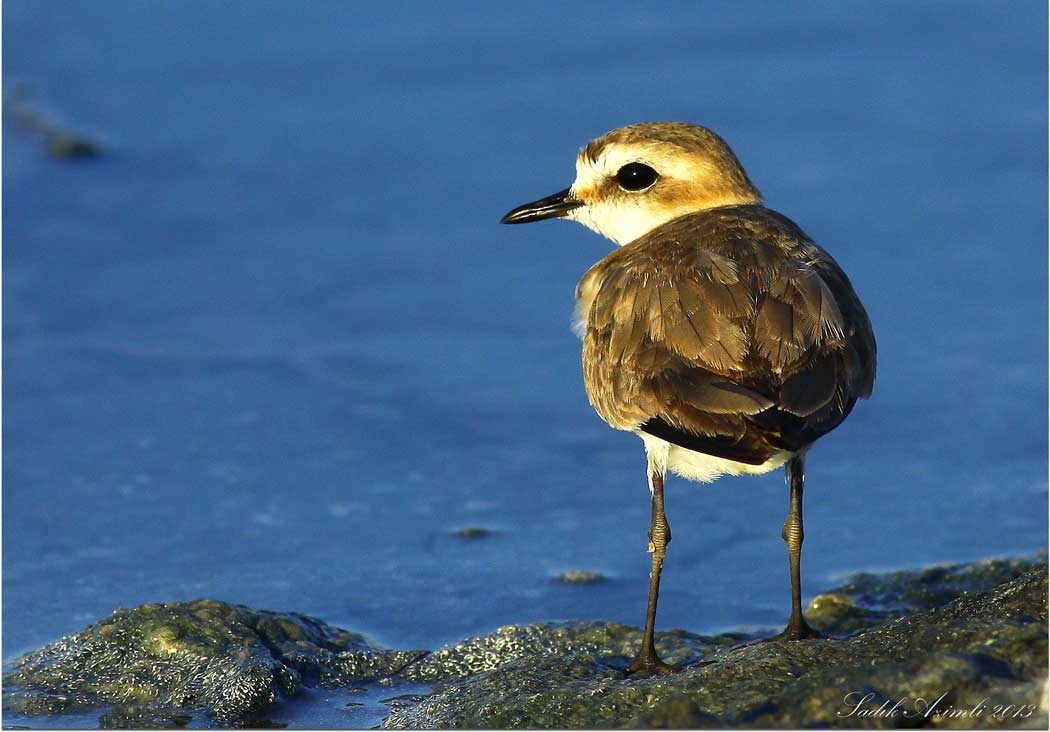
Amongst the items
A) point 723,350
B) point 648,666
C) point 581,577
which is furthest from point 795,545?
point 581,577

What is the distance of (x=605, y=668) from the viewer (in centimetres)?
557

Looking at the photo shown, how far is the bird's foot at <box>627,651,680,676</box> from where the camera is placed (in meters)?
5.54

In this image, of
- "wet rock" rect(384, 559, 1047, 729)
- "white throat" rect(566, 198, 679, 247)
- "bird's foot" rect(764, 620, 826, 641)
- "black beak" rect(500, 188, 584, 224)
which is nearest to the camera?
"wet rock" rect(384, 559, 1047, 729)

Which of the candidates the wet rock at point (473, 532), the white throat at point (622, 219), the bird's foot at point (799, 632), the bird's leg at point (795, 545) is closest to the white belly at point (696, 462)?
the bird's leg at point (795, 545)

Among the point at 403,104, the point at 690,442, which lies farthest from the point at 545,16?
the point at 690,442

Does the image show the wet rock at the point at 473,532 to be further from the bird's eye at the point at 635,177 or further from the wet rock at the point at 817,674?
the bird's eye at the point at 635,177

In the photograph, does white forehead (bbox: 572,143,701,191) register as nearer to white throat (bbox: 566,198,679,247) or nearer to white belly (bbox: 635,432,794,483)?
white throat (bbox: 566,198,679,247)

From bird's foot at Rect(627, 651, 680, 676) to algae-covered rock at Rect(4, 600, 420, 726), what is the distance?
0.91m

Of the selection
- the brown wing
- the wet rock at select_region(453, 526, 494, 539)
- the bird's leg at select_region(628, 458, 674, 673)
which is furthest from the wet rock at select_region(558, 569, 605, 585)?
the brown wing

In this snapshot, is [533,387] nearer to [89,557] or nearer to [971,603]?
[89,557]

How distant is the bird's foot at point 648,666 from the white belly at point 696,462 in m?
0.66

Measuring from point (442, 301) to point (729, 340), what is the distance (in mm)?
3917

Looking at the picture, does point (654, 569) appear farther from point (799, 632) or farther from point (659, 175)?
point (659, 175)

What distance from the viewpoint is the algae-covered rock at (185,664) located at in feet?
18.3
